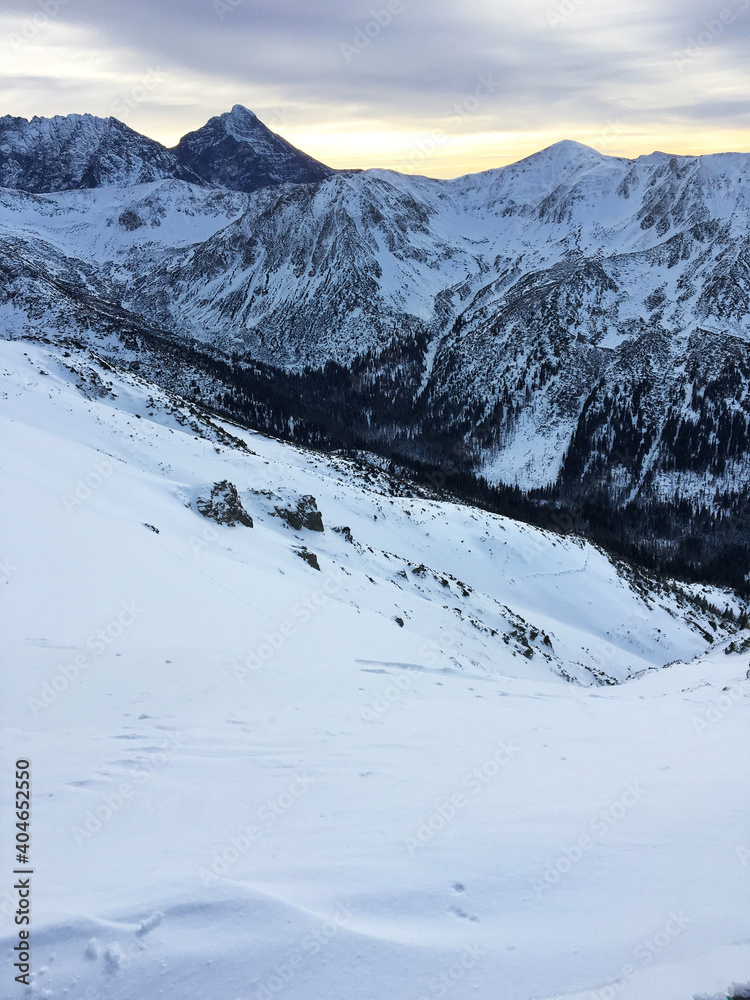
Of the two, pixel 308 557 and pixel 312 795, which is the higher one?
pixel 312 795

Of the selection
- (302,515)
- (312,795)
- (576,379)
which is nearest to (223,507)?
(302,515)

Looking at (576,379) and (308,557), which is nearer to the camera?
(308,557)

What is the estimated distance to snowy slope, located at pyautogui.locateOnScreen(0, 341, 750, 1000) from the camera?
5203mm

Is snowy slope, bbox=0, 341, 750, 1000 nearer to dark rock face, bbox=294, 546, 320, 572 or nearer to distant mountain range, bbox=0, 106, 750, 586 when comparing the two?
dark rock face, bbox=294, 546, 320, 572

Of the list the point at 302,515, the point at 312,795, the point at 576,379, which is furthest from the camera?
the point at 576,379

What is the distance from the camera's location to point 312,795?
312 inches

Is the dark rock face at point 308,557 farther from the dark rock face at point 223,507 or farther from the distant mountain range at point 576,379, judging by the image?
the distant mountain range at point 576,379

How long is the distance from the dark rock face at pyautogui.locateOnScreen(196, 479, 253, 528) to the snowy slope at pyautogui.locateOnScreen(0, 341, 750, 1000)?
4.08m

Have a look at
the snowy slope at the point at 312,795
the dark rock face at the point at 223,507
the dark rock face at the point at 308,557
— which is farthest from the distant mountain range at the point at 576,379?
the snowy slope at the point at 312,795

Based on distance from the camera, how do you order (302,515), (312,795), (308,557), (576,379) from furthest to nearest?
1. (576,379)
2. (302,515)
3. (308,557)
4. (312,795)

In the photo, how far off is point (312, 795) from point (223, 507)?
65.2 ft

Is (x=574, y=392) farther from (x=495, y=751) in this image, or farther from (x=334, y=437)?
(x=495, y=751)

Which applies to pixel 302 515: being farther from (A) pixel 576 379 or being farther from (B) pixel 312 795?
(A) pixel 576 379

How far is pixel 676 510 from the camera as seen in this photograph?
4919 inches
